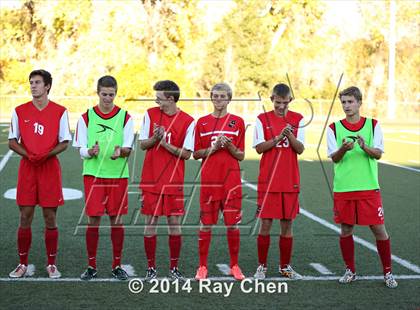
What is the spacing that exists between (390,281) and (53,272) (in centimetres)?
294

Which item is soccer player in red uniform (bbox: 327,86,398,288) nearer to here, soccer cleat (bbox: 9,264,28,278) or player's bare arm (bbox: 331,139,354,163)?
player's bare arm (bbox: 331,139,354,163)

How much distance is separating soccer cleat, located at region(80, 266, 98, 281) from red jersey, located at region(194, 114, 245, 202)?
1.15 m

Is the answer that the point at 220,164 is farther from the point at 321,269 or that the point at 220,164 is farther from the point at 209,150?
the point at 321,269

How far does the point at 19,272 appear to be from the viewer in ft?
20.5

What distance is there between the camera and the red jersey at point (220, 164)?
614cm

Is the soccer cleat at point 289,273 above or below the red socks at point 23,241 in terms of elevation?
below

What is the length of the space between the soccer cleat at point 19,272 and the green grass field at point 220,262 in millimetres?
84

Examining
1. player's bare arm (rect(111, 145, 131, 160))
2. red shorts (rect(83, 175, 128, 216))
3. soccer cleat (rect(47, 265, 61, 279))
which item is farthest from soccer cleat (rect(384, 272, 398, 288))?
soccer cleat (rect(47, 265, 61, 279))

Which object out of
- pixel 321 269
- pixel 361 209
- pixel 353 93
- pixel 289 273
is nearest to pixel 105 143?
pixel 289 273

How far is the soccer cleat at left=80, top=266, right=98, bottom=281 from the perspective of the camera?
244 inches

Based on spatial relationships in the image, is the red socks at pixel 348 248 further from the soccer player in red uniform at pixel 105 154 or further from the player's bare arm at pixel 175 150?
the soccer player in red uniform at pixel 105 154

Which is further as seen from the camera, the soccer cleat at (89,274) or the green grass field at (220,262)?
the soccer cleat at (89,274)

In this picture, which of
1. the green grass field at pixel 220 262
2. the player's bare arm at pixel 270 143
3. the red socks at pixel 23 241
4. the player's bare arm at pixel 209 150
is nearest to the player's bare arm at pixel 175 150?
the player's bare arm at pixel 209 150

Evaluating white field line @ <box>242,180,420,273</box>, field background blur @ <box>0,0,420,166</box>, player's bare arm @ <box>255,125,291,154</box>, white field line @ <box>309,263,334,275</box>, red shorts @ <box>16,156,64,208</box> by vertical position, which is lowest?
white field line @ <box>309,263,334,275</box>
